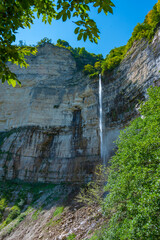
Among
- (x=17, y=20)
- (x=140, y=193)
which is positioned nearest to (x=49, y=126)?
(x=140, y=193)

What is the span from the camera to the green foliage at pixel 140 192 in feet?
16.4

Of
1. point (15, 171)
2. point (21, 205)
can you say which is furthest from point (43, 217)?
point (15, 171)

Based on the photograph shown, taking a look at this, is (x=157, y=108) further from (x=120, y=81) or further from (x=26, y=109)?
(x=26, y=109)

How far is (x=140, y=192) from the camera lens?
20.3 feet


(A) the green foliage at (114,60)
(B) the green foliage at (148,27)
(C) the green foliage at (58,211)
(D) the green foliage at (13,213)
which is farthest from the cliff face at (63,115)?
(C) the green foliage at (58,211)

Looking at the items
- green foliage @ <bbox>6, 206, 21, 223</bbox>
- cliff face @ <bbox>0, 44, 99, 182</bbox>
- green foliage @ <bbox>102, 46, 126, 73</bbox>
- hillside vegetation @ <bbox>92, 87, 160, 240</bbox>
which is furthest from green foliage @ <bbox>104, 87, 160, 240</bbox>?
green foliage @ <bbox>102, 46, 126, 73</bbox>

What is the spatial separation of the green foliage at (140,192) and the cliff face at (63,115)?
791cm

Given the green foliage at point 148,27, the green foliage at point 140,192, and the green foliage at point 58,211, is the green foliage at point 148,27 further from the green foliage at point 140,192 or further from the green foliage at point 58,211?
the green foliage at point 58,211

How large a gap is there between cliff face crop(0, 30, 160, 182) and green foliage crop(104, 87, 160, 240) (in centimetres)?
791

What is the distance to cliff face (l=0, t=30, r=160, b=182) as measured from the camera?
680 inches

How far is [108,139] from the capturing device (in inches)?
749

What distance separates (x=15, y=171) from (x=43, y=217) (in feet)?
29.9

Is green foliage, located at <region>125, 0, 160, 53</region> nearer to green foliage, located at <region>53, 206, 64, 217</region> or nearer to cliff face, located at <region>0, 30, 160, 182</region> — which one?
cliff face, located at <region>0, 30, 160, 182</region>

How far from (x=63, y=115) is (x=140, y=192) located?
18.6 metres
